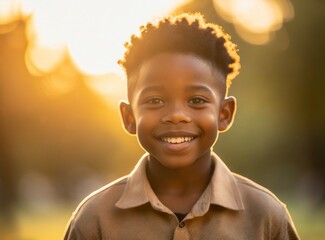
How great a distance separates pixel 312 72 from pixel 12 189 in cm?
695

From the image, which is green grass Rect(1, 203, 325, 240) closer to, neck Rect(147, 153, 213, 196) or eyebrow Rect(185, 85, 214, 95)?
neck Rect(147, 153, 213, 196)

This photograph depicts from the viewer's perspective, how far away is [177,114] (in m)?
3.72

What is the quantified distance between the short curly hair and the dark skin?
59mm

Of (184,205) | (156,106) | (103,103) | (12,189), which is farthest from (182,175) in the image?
(103,103)

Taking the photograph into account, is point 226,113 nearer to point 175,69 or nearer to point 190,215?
point 175,69

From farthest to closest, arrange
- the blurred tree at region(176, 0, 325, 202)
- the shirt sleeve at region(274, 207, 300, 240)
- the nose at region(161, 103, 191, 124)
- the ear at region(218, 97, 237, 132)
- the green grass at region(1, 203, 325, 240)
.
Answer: the blurred tree at region(176, 0, 325, 202) < the green grass at region(1, 203, 325, 240) < the ear at region(218, 97, 237, 132) < the shirt sleeve at region(274, 207, 300, 240) < the nose at region(161, 103, 191, 124)

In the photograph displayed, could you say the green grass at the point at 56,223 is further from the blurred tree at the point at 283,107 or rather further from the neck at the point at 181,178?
the neck at the point at 181,178

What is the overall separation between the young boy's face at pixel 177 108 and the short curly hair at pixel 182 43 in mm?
67

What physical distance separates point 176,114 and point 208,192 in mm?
531

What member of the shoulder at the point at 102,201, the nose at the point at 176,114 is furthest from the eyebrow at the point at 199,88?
the shoulder at the point at 102,201

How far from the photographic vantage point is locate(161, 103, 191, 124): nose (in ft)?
12.2

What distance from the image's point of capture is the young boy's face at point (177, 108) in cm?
377

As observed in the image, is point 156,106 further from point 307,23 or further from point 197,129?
point 307,23

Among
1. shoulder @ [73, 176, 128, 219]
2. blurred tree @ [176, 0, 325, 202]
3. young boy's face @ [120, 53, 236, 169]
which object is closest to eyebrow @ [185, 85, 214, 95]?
young boy's face @ [120, 53, 236, 169]
